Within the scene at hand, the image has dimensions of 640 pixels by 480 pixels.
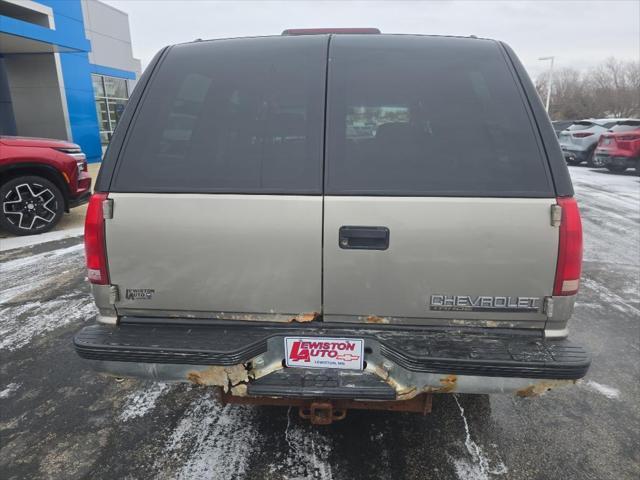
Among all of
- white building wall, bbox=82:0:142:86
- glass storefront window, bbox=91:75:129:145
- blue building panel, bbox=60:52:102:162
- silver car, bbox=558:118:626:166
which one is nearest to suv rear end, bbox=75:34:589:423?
silver car, bbox=558:118:626:166

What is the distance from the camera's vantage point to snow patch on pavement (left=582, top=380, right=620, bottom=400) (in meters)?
2.78

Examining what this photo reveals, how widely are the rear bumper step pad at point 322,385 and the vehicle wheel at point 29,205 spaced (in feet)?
20.0

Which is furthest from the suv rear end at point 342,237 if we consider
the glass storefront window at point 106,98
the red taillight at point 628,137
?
the glass storefront window at point 106,98

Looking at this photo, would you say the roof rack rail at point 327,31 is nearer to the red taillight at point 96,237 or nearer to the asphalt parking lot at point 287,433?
the red taillight at point 96,237

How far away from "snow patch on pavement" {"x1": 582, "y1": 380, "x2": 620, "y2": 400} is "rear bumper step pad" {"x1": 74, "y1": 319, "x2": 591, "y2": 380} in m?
1.28

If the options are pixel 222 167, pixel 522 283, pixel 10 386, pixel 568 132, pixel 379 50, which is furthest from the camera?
pixel 568 132

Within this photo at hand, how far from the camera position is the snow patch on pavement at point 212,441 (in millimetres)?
2145

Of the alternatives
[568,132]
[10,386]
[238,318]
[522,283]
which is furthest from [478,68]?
[568,132]

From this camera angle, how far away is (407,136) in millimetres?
1973

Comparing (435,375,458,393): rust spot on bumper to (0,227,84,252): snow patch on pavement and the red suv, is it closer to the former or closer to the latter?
(0,227,84,252): snow patch on pavement

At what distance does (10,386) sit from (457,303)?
2.91m

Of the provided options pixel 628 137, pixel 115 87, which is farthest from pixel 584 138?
pixel 115 87

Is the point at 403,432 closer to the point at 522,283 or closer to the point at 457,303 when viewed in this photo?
the point at 457,303

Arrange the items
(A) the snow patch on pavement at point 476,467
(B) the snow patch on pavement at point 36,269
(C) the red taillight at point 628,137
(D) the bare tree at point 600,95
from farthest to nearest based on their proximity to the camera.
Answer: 1. (D) the bare tree at point 600,95
2. (C) the red taillight at point 628,137
3. (B) the snow patch on pavement at point 36,269
4. (A) the snow patch on pavement at point 476,467
